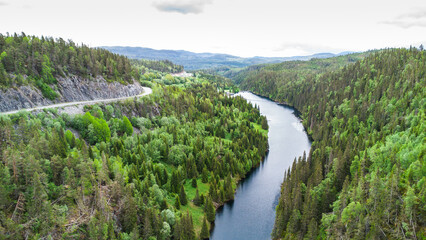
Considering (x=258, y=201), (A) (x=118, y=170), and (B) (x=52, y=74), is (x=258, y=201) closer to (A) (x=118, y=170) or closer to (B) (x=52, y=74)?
(A) (x=118, y=170)

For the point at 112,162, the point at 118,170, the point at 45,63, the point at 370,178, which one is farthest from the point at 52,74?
the point at 370,178

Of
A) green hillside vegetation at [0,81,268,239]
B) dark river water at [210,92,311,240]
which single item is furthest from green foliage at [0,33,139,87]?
dark river water at [210,92,311,240]

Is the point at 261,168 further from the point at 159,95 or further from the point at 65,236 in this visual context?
the point at 65,236

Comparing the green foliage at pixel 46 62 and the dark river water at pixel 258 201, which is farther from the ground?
the green foliage at pixel 46 62

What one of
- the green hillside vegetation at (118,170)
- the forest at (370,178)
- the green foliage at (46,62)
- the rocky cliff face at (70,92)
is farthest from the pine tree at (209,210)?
the green foliage at (46,62)

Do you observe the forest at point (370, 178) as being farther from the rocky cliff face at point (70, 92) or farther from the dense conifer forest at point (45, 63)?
the dense conifer forest at point (45, 63)
